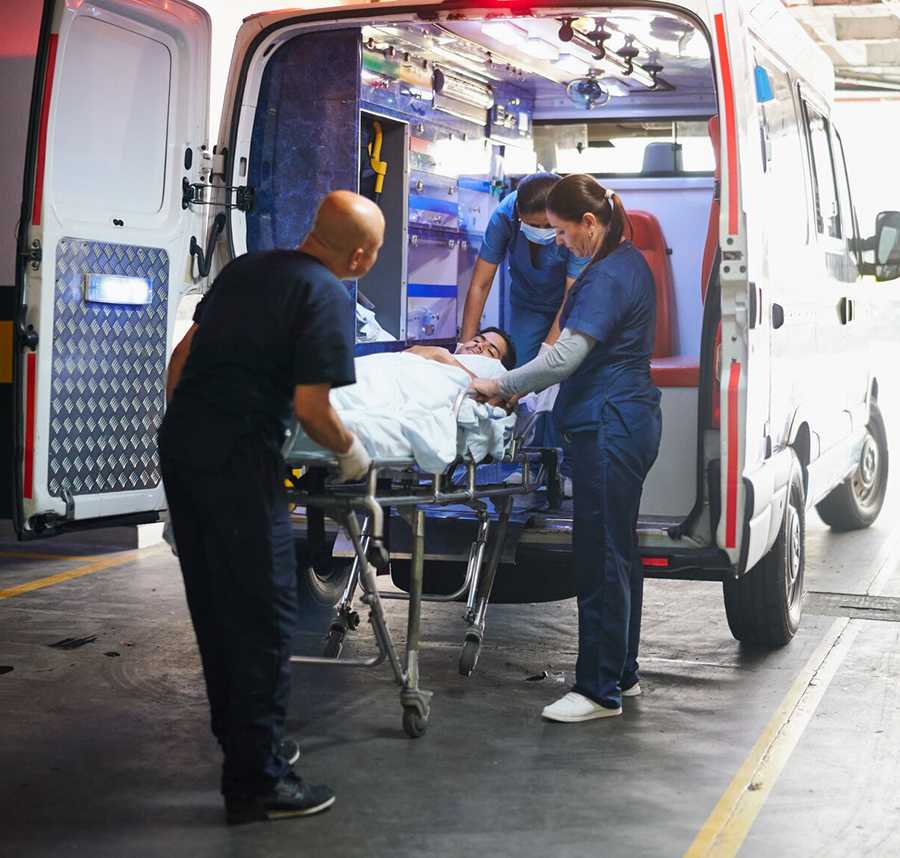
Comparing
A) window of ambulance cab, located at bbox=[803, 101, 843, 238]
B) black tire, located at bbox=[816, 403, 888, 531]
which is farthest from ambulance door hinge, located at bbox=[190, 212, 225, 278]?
black tire, located at bbox=[816, 403, 888, 531]

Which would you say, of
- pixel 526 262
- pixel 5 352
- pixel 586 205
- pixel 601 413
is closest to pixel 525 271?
pixel 526 262

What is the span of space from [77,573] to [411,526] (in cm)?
352

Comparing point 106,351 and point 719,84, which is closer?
point 719,84

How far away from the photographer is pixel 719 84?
511cm

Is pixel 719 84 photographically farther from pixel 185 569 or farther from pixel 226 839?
pixel 226 839

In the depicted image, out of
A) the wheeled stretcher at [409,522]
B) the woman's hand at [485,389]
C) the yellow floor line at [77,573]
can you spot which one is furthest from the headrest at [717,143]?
the yellow floor line at [77,573]

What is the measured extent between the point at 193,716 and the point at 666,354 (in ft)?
13.1

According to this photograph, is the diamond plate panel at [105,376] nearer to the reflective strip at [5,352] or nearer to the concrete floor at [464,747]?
the concrete floor at [464,747]

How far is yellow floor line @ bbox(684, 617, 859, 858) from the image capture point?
13.3 feet

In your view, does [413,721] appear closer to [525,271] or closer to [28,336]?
[28,336]

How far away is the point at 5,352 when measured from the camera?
346 inches

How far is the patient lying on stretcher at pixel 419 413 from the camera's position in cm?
488

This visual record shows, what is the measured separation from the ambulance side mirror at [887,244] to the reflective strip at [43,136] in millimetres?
4231

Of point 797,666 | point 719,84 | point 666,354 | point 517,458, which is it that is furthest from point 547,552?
point 666,354
